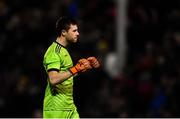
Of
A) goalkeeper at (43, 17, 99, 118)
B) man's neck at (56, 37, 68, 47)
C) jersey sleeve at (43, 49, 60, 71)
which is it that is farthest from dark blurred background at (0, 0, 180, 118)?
jersey sleeve at (43, 49, 60, 71)

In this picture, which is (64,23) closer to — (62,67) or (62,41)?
(62,41)

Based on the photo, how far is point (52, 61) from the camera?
9852mm

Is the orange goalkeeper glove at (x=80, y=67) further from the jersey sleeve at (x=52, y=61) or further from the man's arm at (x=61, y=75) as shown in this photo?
the jersey sleeve at (x=52, y=61)

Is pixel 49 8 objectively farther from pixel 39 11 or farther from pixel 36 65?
pixel 36 65

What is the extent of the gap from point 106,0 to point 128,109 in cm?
365

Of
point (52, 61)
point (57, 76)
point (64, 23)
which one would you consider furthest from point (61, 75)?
point (64, 23)

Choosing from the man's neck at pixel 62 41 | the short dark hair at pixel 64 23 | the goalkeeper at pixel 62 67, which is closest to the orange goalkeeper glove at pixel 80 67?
the goalkeeper at pixel 62 67

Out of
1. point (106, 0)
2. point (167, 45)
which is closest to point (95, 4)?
point (106, 0)

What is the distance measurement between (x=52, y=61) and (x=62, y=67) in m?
0.22

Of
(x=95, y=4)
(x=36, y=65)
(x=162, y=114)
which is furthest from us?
(x=95, y=4)

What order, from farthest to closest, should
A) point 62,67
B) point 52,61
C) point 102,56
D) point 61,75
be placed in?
point 102,56, point 62,67, point 52,61, point 61,75

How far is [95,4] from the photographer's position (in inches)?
712

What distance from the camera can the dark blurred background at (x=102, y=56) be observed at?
1538 centimetres

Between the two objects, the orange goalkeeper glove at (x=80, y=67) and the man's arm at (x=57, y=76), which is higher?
the orange goalkeeper glove at (x=80, y=67)
